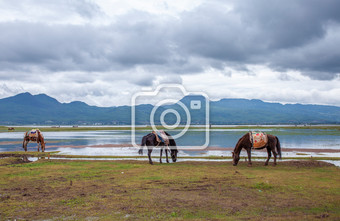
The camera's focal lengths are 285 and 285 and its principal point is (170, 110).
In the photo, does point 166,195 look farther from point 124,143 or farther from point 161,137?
point 124,143

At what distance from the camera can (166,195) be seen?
36.7 feet

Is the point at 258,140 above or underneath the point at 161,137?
underneath

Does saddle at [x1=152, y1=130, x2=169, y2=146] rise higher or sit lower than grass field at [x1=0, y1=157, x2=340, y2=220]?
higher

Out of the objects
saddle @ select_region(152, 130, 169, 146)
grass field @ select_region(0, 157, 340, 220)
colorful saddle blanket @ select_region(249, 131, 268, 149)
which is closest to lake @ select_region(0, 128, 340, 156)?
saddle @ select_region(152, 130, 169, 146)

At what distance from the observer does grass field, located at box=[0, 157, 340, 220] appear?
8781 millimetres

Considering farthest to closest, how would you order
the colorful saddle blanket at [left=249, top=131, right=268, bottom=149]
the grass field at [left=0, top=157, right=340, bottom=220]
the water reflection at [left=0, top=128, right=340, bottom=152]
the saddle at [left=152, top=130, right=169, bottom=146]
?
the water reflection at [left=0, top=128, right=340, bottom=152], the saddle at [left=152, top=130, right=169, bottom=146], the colorful saddle blanket at [left=249, top=131, right=268, bottom=149], the grass field at [left=0, top=157, right=340, bottom=220]

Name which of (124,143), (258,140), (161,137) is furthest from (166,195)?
(124,143)

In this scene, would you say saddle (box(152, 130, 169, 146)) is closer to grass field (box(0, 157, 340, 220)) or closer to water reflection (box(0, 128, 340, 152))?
grass field (box(0, 157, 340, 220))

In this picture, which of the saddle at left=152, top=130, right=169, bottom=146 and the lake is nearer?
the saddle at left=152, top=130, right=169, bottom=146

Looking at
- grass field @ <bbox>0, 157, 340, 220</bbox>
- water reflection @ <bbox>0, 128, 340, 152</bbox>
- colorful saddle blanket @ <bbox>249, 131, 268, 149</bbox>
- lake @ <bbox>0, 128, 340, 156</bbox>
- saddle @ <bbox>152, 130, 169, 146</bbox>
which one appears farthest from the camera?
water reflection @ <bbox>0, 128, 340, 152</bbox>

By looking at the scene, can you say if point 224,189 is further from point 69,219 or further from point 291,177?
point 69,219

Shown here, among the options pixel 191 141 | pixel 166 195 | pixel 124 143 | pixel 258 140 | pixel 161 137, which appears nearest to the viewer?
pixel 166 195

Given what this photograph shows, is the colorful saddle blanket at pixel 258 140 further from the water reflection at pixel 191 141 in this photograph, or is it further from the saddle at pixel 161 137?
the water reflection at pixel 191 141

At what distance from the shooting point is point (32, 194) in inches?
454
